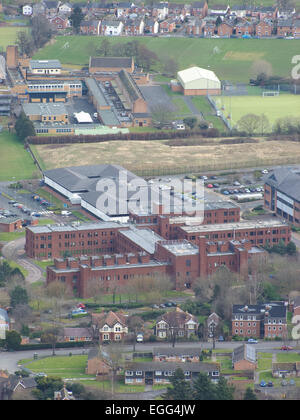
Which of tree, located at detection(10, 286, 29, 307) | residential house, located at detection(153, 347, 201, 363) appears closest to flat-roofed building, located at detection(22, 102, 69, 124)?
tree, located at detection(10, 286, 29, 307)

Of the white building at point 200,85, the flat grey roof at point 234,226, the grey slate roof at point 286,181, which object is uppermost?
the white building at point 200,85

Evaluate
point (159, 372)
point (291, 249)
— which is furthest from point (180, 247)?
point (159, 372)

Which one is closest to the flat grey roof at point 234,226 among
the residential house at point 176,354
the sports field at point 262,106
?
the residential house at point 176,354

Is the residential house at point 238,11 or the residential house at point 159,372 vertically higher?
the residential house at point 238,11

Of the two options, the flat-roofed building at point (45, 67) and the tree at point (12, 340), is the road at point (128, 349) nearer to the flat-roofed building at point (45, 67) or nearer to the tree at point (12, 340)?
the tree at point (12, 340)

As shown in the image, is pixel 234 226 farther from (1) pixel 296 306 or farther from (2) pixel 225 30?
(2) pixel 225 30

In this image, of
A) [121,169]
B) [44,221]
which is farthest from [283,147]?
[44,221]
